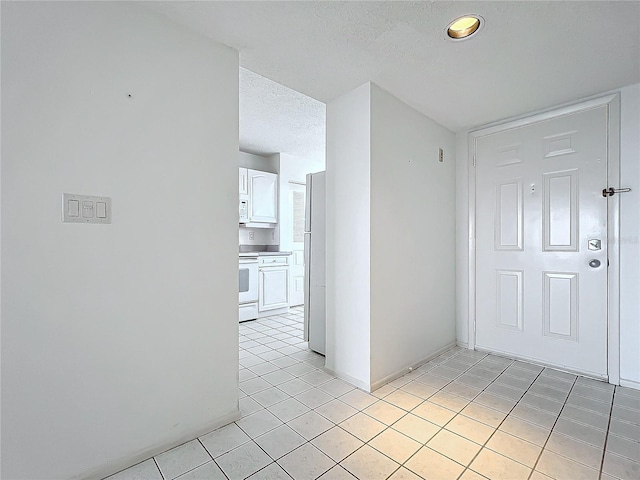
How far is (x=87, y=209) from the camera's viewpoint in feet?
4.80

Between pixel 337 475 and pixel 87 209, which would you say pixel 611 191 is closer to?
pixel 337 475

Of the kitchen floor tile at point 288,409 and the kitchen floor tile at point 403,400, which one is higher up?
the kitchen floor tile at point 288,409

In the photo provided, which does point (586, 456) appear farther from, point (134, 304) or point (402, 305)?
point (134, 304)

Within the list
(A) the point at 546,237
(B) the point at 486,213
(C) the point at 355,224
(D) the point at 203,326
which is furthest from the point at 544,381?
(D) the point at 203,326

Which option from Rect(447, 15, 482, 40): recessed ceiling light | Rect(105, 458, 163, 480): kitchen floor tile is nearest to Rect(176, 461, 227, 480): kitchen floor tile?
Rect(105, 458, 163, 480): kitchen floor tile

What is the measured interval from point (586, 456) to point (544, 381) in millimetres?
1016

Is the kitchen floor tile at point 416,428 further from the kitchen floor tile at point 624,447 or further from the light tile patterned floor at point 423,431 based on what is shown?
the kitchen floor tile at point 624,447

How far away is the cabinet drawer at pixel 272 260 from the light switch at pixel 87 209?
3.17 metres

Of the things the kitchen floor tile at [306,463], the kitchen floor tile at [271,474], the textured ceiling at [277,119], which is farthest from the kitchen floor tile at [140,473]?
the textured ceiling at [277,119]

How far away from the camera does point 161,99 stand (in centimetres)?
169

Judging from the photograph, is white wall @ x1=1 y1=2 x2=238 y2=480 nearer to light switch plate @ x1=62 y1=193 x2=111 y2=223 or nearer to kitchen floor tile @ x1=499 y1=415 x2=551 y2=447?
light switch plate @ x1=62 y1=193 x2=111 y2=223

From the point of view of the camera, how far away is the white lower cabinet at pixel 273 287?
15.2ft

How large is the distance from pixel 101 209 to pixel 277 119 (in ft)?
8.28

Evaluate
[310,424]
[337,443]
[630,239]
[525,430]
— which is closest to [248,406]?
[310,424]
